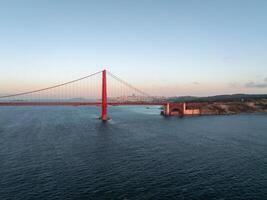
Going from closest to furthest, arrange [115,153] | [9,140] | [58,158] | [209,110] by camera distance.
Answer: [58,158] < [115,153] < [9,140] < [209,110]

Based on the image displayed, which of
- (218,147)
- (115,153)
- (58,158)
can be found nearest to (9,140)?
(58,158)

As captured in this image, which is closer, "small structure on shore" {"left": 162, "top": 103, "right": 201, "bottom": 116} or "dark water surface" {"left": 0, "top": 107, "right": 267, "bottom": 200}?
"dark water surface" {"left": 0, "top": 107, "right": 267, "bottom": 200}

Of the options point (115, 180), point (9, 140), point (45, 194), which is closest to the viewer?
point (45, 194)

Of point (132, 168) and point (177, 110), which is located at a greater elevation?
point (177, 110)

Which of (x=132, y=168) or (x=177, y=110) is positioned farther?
(x=177, y=110)

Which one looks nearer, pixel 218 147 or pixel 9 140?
pixel 218 147

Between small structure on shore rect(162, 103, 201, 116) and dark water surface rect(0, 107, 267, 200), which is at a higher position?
small structure on shore rect(162, 103, 201, 116)

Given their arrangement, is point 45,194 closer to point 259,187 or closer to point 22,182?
point 22,182

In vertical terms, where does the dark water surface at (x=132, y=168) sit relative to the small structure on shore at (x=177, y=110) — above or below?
below

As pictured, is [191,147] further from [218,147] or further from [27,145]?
[27,145]

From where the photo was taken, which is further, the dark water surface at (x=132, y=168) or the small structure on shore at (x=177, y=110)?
the small structure on shore at (x=177, y=110)

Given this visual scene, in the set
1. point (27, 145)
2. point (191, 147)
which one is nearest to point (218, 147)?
point (191, 147)
